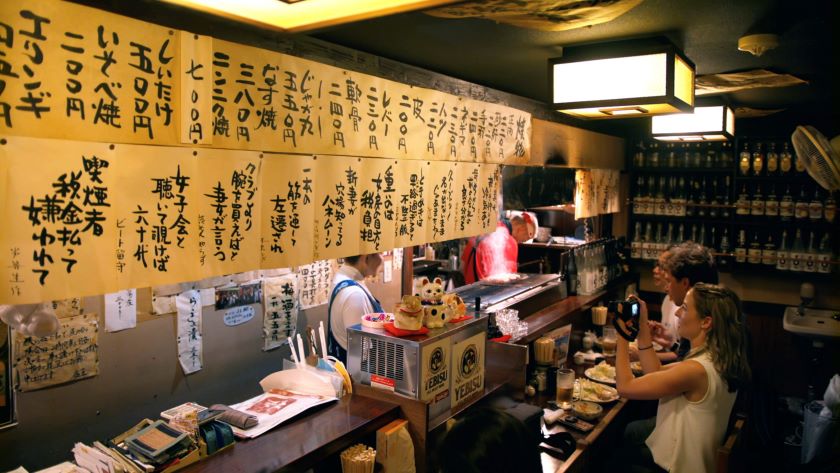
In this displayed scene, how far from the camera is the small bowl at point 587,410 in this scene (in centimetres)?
442

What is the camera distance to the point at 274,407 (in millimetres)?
3131

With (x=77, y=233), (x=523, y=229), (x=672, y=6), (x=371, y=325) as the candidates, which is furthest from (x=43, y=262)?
(x=523, y=229)

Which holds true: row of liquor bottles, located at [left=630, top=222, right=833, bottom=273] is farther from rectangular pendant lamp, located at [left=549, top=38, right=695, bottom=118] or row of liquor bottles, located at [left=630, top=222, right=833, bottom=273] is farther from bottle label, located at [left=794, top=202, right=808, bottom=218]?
rectangular pendant lamp, located at [left=549, top=38, right=695, bottom=118]

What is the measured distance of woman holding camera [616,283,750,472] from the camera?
11.3ft

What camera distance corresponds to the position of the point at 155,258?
2375 millimetres

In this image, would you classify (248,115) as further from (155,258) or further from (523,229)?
(523,229)

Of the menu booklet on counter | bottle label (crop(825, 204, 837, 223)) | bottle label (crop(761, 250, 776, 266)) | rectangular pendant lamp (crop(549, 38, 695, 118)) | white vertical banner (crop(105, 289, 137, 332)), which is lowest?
the menu booklet on counter

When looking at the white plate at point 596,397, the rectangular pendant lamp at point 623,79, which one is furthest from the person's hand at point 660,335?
the rectangular pendant lamp at point 623,79

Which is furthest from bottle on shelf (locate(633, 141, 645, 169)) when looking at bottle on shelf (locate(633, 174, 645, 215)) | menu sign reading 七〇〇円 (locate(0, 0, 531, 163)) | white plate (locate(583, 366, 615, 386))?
menu sign reading 七〇〇円 (locate(0, 0, 531, 163))

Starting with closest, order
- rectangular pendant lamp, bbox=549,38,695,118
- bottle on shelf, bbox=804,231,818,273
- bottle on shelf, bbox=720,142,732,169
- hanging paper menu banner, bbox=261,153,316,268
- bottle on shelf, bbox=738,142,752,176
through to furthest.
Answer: hanging paper menu banner, bbox=261,153,316,268, rectangular pendant lamp, bbox=549,38,695,118, bottle on shelf, bbox=804,231,818,273, bottle on shelf, bbox=738,142,752,176, bottle on shelf, bbox=720,142,732,169

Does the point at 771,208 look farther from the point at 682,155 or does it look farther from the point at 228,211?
the point at 228,211

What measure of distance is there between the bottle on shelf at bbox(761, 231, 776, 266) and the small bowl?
4.85m

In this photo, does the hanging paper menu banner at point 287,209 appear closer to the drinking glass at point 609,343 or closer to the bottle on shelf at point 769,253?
the drinking glass at point 609,343

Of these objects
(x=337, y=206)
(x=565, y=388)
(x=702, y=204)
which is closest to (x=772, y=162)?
(x=702, y=204)
